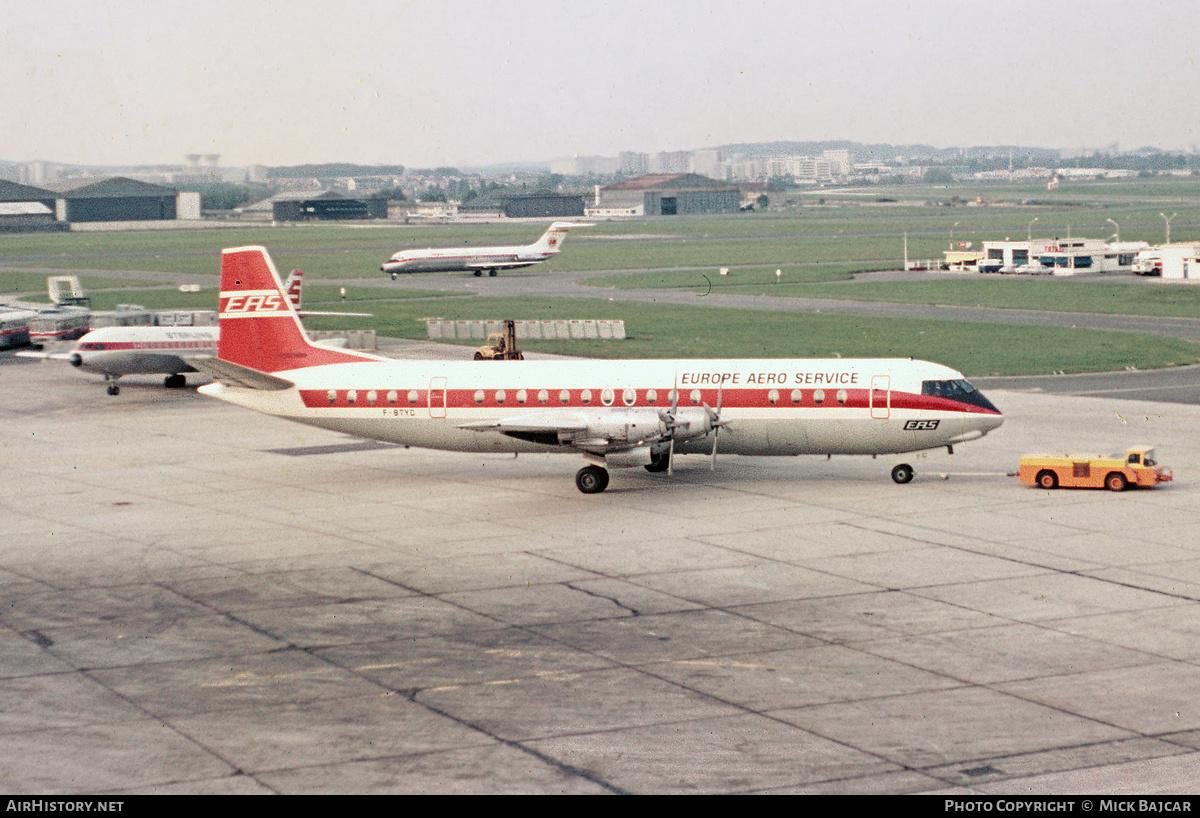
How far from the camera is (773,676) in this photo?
82.8 feet

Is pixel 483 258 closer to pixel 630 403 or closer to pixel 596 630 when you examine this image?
pixel 630 403

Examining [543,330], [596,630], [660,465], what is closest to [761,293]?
[543,330]

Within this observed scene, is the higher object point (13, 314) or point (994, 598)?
point (13, 314)

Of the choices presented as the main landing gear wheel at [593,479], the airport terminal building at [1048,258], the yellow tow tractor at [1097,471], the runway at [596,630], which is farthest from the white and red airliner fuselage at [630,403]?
the airport terminal building at [1048,258]

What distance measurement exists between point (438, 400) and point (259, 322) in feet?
24.2

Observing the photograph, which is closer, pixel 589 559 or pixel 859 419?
pixel 589 559

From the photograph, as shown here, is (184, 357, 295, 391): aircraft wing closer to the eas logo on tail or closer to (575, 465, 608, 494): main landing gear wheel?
the eas logo on tail

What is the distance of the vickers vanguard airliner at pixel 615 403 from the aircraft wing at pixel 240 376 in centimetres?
5

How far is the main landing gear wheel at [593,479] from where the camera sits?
42.9 m

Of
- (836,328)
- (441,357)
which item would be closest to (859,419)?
(441,357)
